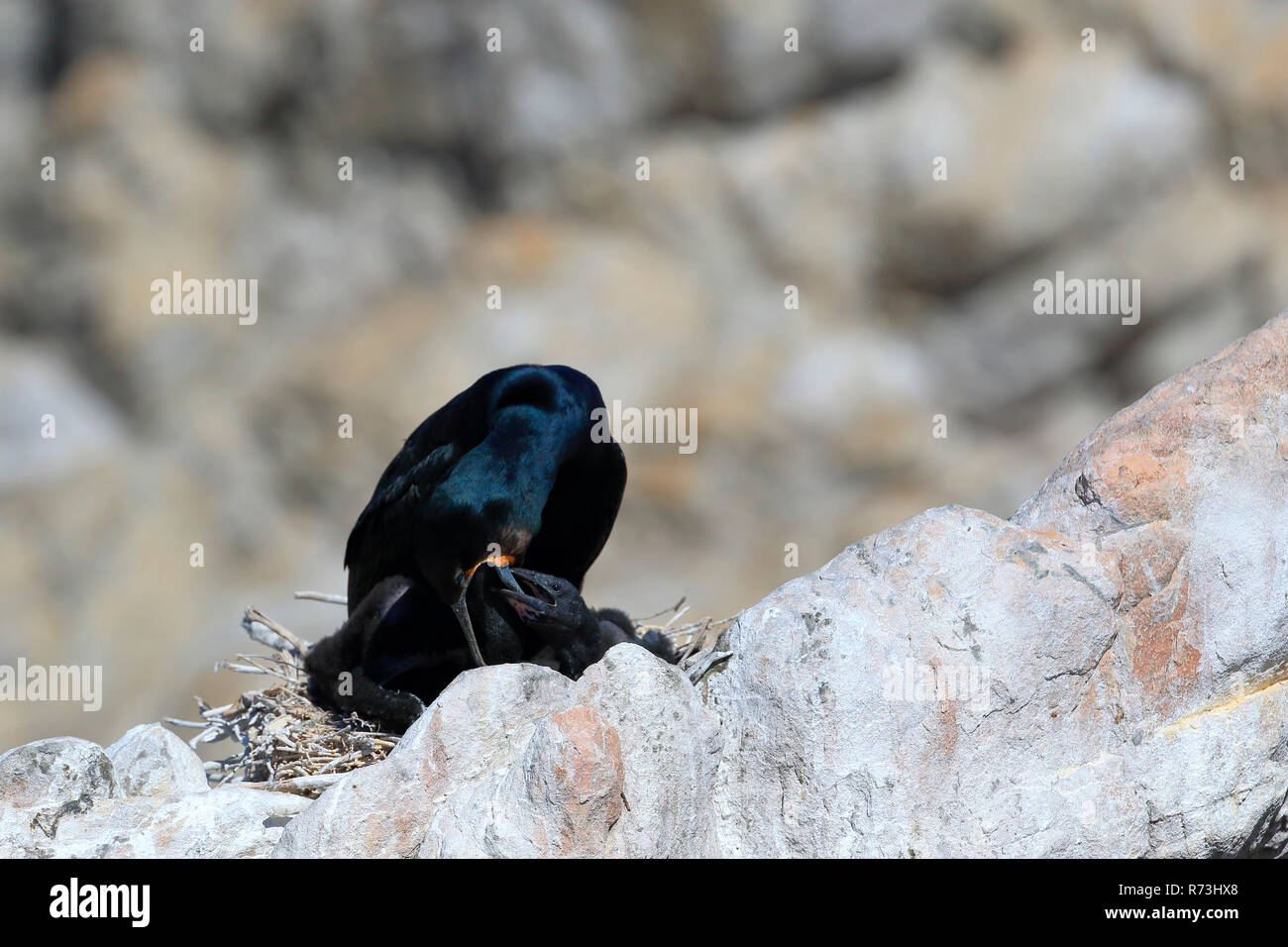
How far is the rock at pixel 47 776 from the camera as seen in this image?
10.5 feet

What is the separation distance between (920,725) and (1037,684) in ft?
0.95

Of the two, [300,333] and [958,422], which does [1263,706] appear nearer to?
[958,422]

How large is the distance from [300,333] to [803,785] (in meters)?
8.83

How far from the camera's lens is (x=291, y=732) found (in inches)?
167

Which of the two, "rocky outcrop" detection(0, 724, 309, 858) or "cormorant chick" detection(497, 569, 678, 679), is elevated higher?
"cormorant chick" detection(497, 569, 678, 679)

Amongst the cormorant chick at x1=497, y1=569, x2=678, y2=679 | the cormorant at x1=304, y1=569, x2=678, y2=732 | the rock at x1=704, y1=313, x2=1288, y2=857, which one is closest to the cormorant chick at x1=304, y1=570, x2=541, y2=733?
the cormorant at x1=304, y1=569, x2=678, y2=732

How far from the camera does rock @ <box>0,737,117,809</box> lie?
3195 mm

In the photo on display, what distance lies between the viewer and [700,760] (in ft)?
9.47

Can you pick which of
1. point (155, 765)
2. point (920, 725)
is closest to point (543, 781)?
point (920, 725)

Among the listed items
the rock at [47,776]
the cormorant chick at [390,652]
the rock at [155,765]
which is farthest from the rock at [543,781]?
the cormorant chick at [390,652]

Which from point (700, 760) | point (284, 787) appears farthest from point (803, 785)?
point (284, 787)

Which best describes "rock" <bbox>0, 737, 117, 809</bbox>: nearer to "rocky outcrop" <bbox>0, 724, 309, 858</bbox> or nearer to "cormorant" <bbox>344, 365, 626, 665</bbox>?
"rocky outcrop" <bbox>0, 724, 309, 858</bbox>

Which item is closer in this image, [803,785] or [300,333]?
[803,785]

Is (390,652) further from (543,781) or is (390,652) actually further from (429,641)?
(543,781)
